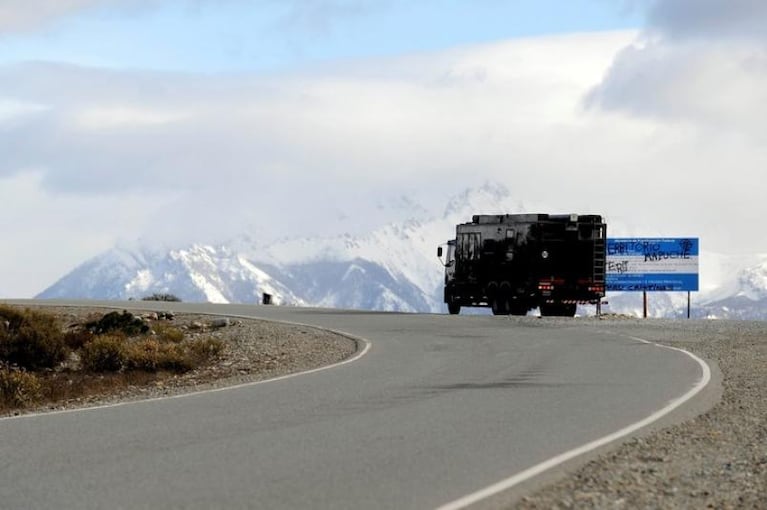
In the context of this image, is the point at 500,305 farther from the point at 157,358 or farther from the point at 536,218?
Result: the point at 157,358

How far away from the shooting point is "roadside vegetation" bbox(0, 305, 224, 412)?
2436 cm

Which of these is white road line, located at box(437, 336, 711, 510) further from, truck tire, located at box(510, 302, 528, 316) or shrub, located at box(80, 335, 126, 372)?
truck tire, located at box(510, 302, 528, 316)

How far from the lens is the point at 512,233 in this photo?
1652 inches

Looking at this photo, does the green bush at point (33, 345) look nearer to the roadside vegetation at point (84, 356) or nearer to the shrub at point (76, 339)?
the roadside vegetation at point (84, 356)

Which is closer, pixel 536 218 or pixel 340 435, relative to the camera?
pixel 340 435

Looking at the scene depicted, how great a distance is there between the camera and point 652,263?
47031 mm

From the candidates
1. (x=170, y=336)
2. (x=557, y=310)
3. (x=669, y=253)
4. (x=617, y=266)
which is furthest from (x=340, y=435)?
(x=669, y=253)

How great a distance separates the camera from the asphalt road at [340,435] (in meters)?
9.18

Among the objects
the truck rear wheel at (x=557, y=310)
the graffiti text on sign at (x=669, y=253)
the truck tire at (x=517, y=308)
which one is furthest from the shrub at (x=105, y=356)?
the graffiti text on sign at (x=669, y=253)

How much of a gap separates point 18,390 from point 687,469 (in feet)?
50.5

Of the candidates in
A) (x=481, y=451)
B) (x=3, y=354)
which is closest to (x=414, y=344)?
(x=3, y=354)

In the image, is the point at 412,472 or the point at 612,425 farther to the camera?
the point at 612,425

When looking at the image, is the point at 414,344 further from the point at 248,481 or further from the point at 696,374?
the point at 248,481

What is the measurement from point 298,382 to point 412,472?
7.96 meters
